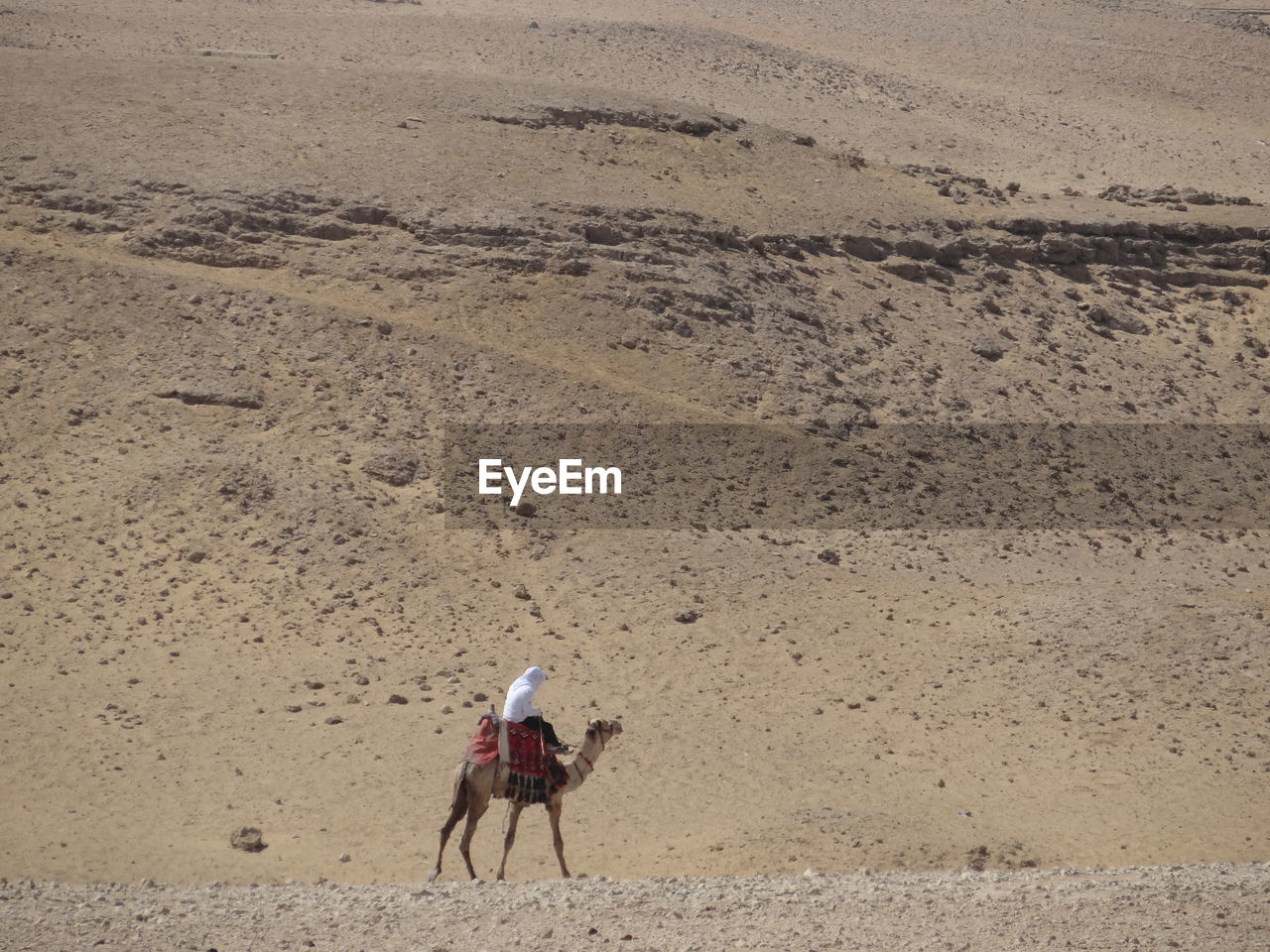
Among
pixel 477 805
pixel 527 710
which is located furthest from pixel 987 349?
pixel 477 805

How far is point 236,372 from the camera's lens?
17891 mm

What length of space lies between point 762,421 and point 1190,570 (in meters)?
5.55

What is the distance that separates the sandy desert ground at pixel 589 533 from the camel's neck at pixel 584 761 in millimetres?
854

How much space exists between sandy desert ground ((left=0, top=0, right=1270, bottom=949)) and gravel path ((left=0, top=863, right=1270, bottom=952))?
57 millimetres

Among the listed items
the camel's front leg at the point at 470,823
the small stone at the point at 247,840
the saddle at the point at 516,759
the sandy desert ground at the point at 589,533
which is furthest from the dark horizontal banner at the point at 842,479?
the camel's front leg at the point at 470,823

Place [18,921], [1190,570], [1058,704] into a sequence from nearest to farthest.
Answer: [18,921] → [1058,704] → [1190,570]

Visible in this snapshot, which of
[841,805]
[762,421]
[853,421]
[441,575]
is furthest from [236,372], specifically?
[841,805]

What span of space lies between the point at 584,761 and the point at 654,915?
7.22 ft

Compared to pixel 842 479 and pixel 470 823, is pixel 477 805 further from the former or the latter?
pixel 842 479

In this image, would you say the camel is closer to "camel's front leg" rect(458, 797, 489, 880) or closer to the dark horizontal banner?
"camel's front leg" rect(458, 797, 489, 880)

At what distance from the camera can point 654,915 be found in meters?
8.88

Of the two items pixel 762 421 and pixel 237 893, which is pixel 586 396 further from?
pixel 237 893

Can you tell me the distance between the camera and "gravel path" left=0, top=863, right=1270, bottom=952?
8.45 m

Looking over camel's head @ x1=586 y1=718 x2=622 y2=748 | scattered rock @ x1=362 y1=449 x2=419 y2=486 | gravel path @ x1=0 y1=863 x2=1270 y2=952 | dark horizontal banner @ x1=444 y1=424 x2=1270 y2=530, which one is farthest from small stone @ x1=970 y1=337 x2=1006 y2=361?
gravel path @ x1=0 y1=863 x2=1270 y2=952
